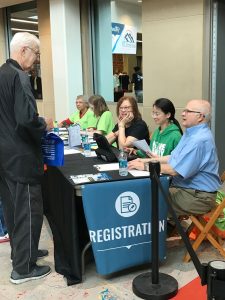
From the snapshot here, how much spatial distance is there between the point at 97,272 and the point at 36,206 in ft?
2.05

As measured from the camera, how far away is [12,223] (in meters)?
2.66

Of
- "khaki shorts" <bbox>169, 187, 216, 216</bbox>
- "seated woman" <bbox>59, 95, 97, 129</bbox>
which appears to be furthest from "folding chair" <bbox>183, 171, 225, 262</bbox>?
"seated woman" <bbox>59, 95, 97, 129</bbox>

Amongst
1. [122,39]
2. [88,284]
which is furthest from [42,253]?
[122,39]

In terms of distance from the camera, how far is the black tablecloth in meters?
2.52

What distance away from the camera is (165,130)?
3363 mm

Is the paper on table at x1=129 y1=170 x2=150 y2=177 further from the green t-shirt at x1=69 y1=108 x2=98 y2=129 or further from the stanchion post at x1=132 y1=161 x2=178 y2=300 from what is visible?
the green t-shirt at x1=69 y1=108 x2=98 y2=129

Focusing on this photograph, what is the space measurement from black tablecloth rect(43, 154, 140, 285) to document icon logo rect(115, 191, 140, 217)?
0.12 metres

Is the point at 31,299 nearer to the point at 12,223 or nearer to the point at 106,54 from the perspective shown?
the point at 12,223

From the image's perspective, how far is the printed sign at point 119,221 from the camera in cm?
247

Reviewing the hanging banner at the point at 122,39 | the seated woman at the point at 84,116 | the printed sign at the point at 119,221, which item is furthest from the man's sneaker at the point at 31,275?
the hanging banner at the point at 122,39

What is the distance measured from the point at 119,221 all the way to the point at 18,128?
0.87 m

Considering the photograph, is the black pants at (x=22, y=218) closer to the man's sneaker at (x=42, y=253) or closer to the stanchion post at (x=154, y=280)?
the man's sneaker at (x=42, y=253)

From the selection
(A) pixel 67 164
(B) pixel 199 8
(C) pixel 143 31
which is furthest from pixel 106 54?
(A) pixel 67 164

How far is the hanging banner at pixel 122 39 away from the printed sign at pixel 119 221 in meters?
4.33
